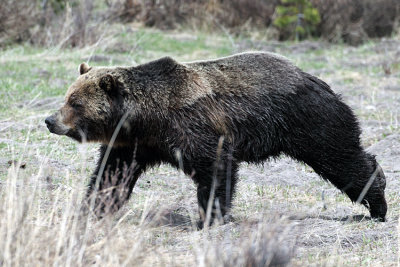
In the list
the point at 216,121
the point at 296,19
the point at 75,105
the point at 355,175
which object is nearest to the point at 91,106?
the point at 75,105

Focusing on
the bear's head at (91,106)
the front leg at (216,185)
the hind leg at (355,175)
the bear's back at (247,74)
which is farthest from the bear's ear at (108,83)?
the hind leg at (355,175)

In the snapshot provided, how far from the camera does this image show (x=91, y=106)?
19.3 ft

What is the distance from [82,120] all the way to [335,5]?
14.4 meters

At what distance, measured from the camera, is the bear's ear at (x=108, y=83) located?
19.2 ft

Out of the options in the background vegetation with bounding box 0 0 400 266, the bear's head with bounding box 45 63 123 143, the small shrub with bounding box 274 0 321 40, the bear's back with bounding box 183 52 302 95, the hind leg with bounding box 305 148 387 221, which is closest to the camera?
the background vegetation with bounding box 0 0 400 266

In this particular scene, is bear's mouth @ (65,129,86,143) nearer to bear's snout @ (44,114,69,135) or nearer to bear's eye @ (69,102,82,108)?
bear's snout @ (44,114,69,135)

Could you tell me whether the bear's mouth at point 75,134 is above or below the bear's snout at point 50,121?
below

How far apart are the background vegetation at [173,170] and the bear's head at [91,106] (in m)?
0.48

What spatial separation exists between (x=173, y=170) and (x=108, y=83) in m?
2.24

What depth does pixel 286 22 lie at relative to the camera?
18.4m

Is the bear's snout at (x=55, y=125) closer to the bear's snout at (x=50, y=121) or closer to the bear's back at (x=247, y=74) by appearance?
the bear's snout at (x=50, y=121)

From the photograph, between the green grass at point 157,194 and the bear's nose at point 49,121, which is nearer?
the green grass at point 157,194

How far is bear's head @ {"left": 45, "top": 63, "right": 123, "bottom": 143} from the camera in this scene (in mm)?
5852

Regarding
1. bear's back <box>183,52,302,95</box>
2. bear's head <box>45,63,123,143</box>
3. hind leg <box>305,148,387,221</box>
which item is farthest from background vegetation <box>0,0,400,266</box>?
bear's back <box>183,52,302,95</box>
